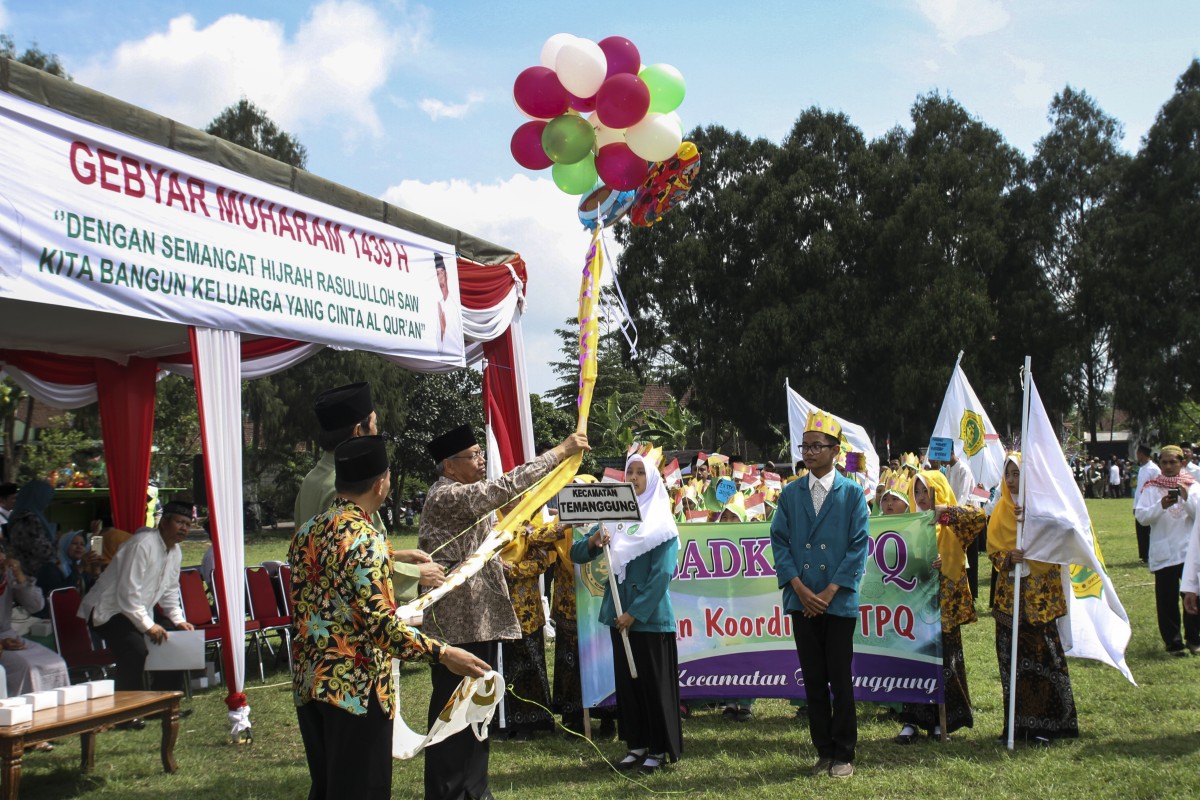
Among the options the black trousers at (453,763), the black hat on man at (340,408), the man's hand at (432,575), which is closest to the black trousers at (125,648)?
the black trousers at (453,763)

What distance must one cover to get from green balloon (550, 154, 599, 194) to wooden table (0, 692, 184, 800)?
154 inches

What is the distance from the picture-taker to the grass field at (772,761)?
5.13 metres

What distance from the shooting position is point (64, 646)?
7664 millimetres

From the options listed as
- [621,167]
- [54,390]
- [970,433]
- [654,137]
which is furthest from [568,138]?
[970,433]

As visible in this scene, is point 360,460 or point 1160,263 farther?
point 1160,263

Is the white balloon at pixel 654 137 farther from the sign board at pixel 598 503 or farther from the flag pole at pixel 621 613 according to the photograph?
the flag pole at pixel 621 613

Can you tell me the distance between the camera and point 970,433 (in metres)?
Result: 11.7

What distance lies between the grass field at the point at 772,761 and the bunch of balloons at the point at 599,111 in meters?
3.51

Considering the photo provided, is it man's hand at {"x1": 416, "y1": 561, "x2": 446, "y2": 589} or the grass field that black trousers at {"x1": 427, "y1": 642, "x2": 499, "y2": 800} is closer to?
the grass field

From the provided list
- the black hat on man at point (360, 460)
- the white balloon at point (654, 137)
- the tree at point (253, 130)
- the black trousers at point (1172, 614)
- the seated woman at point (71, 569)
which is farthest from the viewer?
the tree at point (253, 130)

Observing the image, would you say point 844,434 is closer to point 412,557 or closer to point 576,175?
point 576,175

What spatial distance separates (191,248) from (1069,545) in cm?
567

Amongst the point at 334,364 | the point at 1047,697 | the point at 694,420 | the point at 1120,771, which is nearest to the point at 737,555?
the point at 1047,697

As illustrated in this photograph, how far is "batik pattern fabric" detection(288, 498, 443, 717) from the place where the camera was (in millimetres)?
3178
